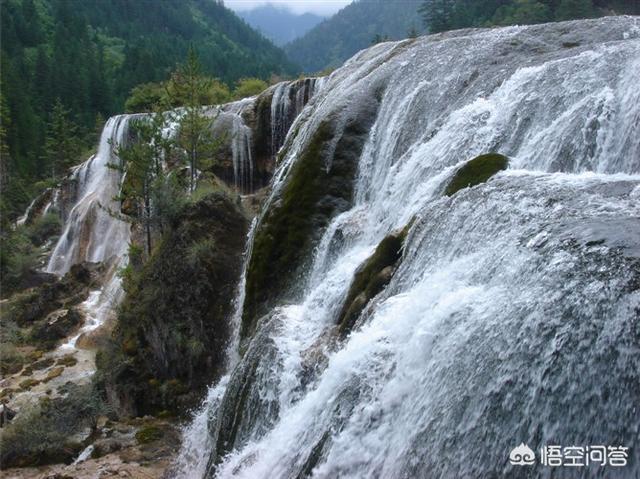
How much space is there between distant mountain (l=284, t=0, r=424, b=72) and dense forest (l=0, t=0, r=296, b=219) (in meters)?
51.5

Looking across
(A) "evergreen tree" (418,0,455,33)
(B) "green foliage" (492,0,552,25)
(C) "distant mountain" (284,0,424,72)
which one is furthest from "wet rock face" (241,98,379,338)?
(C) "distant mountain" (284,0,424,72)

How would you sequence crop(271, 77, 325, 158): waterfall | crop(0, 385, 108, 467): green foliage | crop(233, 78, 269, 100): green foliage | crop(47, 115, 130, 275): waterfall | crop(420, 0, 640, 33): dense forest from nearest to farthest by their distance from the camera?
crop(0, 385, 108, 467): green foliage < crop(271, 77, 325, 158): waterfall < crop(47, 115, 130, 275): waterfall < crop(420, 0, 640, 33): dense forest < crop(233, 78, 269, 100): green foliage

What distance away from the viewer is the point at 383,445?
Result: 5000 mm

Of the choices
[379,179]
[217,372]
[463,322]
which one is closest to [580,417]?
[463,322]

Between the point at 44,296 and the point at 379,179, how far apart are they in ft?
60.0

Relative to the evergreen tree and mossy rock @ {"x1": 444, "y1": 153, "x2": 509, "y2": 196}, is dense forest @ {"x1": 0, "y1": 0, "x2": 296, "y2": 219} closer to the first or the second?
the evergreen tree

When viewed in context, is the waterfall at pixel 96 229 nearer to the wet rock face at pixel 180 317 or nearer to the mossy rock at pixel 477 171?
the wet rock face at pixel 180 317

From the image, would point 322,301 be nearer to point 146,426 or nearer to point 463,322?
point 463,322

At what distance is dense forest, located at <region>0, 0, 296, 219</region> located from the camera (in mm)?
45562

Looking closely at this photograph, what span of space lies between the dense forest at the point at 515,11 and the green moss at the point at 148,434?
37225 millimetres

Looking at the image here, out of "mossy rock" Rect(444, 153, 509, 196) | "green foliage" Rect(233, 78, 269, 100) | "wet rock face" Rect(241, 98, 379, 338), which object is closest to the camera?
"mossy rock" Rect(444, 153, 509, 196)

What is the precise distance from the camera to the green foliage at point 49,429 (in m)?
11.9

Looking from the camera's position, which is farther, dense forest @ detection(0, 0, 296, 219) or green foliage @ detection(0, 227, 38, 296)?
dense forest @ detection(0, 0, 296, 219)

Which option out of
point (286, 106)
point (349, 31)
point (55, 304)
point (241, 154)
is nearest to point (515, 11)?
point (286, 106)
